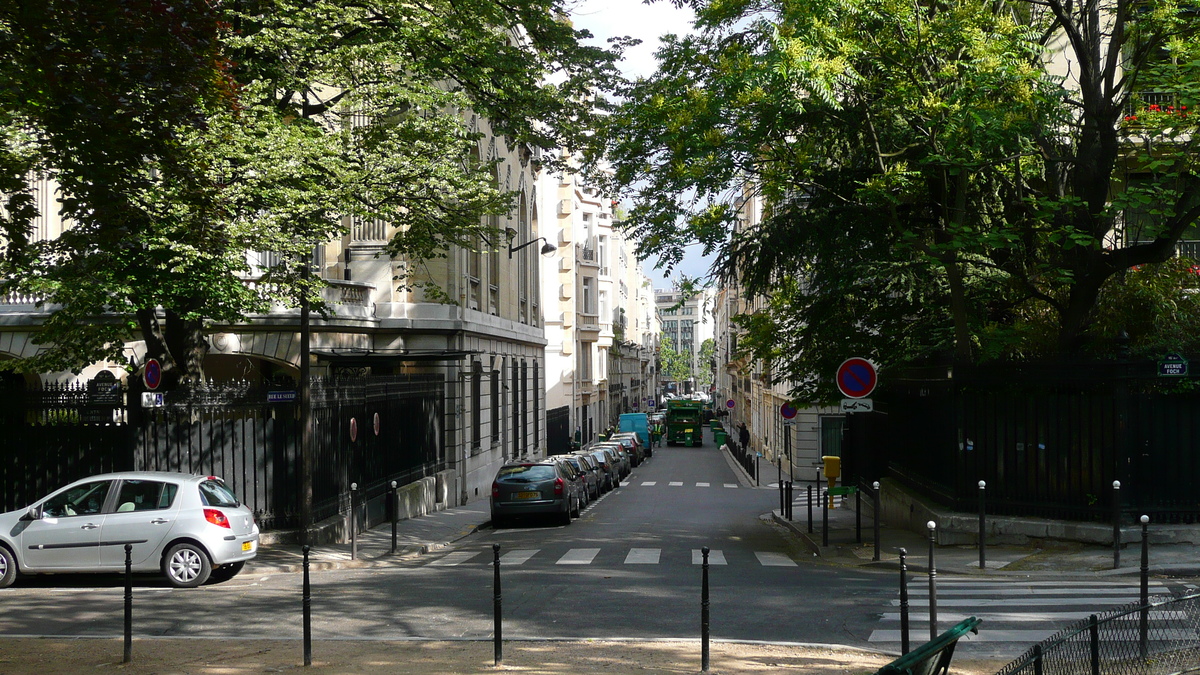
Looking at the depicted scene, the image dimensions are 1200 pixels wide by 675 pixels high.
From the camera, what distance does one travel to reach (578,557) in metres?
16.1

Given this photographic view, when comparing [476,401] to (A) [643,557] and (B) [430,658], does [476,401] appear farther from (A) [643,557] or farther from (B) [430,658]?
(B) [430,658]

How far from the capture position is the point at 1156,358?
574 inches

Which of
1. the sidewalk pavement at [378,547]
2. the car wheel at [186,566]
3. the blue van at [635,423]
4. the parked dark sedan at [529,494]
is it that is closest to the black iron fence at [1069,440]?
the parked dark sedan at [529,494]

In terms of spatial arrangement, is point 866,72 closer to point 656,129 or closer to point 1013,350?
point 656,129

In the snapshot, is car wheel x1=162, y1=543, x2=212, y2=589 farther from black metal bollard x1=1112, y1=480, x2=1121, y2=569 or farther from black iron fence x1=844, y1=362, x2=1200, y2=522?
black metal bollard x1=1112, y1=480, x2=1121, y2=569

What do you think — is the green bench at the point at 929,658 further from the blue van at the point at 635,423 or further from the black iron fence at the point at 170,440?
the blue van at the point at 635,423

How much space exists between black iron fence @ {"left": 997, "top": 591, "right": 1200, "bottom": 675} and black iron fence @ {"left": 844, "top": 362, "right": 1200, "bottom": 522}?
6.85 meters

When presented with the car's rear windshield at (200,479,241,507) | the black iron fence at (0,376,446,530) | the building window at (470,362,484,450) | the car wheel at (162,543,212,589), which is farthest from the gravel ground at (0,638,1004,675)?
the building window at (470,362,484,450)

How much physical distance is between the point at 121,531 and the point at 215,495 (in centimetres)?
120

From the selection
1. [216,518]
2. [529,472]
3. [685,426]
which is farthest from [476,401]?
[685,426]

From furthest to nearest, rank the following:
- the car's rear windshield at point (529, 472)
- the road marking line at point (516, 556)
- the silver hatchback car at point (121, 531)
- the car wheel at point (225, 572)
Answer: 1. the car's rear windshield at point (529, 472)
2. the road marking line at point (516, 556)
3. the car wheel at point (225, 572)
4. the silver hatchback car at point (121, 531)

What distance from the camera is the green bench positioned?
5.01 metres

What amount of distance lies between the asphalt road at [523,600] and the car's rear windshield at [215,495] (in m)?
1.08

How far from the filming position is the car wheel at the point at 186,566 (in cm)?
1362
